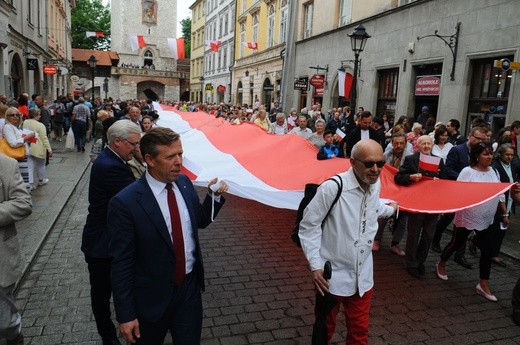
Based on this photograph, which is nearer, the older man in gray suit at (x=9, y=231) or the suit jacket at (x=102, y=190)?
the older man in gray suit at (x=9, y=231)

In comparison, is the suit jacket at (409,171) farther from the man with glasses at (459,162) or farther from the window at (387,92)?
the window at (387,92)

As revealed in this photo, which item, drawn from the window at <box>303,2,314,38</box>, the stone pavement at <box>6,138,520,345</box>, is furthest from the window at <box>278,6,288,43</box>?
the stone pavement at <box>6,138,520,345</box>

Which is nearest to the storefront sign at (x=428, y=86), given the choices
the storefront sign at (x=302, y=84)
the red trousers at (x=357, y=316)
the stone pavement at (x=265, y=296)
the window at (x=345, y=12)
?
the window at (x=345, y=12)

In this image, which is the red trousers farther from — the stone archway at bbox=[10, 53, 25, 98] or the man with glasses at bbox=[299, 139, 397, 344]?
Answer: the stone archway at bbox=[10, 53, 25, 98]

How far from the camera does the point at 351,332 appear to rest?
10.2 ft

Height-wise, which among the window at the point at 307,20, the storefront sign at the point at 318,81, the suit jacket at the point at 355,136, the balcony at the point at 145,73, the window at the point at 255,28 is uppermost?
the window at the point at 255,28

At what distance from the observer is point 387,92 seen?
658 inches

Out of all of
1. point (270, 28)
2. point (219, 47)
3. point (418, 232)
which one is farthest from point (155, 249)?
point (219, 47)

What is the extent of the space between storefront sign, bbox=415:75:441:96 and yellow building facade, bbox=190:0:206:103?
43022 mm

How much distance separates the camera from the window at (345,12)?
760 inches

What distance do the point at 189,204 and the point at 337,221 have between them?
1.07m

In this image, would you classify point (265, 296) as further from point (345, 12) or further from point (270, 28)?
point (270, 28)

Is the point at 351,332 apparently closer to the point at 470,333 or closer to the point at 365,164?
the point at 365,164

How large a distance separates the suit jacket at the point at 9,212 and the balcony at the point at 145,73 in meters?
63.1
